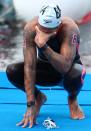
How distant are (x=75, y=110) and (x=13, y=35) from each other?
11.0ft

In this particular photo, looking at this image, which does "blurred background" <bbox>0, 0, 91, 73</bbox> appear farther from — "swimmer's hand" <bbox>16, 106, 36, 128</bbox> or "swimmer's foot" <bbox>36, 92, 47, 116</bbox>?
"swimmer's hand" <bbox>16, 106, 36, 128</bbox>

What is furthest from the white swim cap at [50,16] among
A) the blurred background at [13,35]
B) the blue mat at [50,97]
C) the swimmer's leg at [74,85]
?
the blurred background at [13,35]

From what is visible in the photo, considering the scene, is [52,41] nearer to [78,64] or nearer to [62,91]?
[78,64]

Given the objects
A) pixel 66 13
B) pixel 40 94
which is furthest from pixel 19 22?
pixel 40 94

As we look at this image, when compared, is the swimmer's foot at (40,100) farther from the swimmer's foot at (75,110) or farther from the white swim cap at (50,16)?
the white swim cap at (50,16)

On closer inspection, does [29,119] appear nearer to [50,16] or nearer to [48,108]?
[48,108]

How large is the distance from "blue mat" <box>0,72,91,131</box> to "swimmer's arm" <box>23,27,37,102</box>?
17 centimetres

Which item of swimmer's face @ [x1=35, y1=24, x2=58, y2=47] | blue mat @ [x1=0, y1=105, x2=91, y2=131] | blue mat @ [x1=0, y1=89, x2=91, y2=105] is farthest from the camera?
blue mat @ [x1=0, y1=89, x2=91, y2=105]

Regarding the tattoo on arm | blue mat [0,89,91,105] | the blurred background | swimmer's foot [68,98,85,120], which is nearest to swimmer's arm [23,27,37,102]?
the tattoo on arm

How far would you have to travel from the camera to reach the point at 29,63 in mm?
2824

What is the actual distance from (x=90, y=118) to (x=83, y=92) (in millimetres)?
547

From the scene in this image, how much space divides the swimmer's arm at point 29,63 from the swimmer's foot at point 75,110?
246 mm

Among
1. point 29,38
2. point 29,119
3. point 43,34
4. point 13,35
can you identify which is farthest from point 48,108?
point 13,35

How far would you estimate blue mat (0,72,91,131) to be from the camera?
276 centimetres
